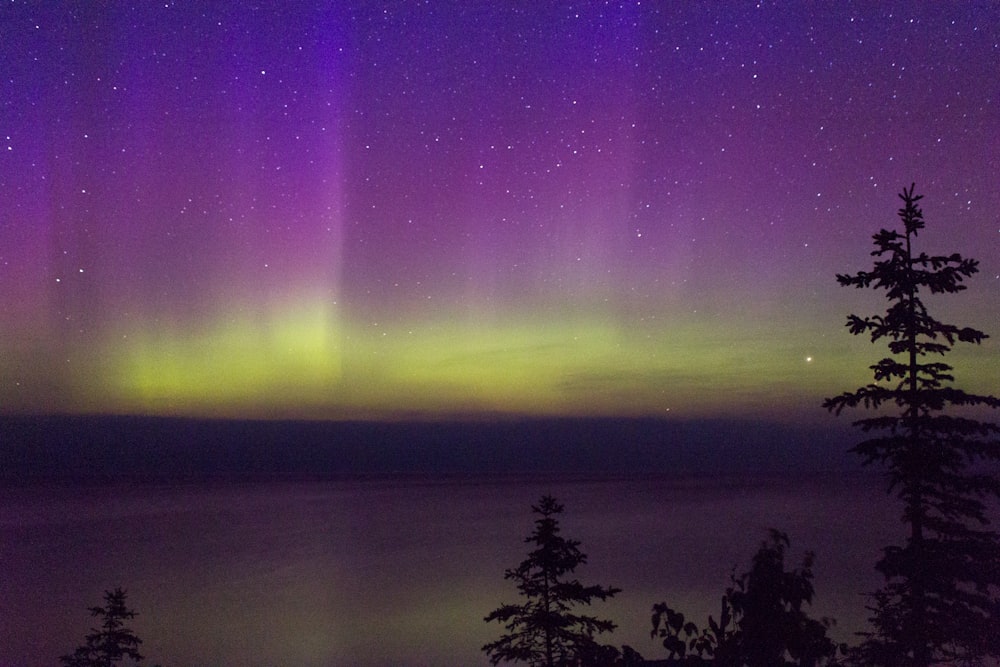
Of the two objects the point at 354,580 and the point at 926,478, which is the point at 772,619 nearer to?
the point at 926,478

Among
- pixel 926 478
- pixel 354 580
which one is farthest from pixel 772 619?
pixel 354 580

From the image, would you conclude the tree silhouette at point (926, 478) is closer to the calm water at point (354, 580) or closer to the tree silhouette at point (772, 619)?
the tree silhouette at point (772, 619)

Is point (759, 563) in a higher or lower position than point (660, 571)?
higher

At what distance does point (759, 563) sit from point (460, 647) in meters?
60.7

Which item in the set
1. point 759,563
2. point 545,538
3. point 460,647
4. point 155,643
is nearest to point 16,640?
point 155,643

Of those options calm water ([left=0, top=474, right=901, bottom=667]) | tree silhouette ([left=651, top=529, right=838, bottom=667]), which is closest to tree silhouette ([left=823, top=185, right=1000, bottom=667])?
tree silhouette ([left=651, top=529, right=838, bottom=667])

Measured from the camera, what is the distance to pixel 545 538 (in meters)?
16.9

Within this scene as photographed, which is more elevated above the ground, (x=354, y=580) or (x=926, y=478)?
(x=926, y=478)

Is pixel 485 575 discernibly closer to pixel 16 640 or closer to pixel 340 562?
pixel 340 562

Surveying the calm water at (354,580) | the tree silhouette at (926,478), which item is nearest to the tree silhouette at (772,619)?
the tree silhouette at (926,478)

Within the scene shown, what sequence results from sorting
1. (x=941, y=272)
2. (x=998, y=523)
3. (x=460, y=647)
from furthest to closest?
(x=998, y=523) → (x=460, y=647) → (x=941, y=272)

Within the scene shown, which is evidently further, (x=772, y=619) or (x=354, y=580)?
(x=354, y=580)

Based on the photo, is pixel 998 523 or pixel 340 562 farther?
pixel 998 523

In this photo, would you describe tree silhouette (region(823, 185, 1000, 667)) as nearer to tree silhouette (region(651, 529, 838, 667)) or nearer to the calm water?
tree silhouette (region(651, 529, 838, 667))
